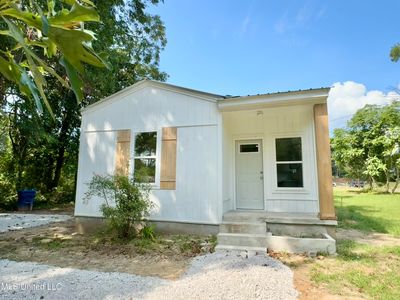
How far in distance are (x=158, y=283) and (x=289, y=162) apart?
4792mm

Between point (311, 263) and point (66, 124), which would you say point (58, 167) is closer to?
point (66, 124)

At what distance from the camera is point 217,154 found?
6.13m

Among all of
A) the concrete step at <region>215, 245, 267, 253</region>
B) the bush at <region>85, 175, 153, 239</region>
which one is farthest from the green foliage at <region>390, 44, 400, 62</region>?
the bush at <region>85, 175, 153, 239</region>

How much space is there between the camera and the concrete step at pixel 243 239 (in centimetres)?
509

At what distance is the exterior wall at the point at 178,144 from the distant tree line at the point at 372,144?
1579cm

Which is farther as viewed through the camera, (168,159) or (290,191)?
(290,191)

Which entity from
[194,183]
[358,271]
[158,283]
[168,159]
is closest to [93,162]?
[168,159]

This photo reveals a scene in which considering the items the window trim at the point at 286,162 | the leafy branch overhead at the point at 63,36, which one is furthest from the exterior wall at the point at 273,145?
the leafy branch overhead at the point at 63,36

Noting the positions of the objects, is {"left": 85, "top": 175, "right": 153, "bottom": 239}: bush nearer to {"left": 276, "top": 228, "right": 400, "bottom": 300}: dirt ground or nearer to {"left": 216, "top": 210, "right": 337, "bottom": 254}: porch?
{"left": 216, "top": 210, "right": 337, "bottom": 254}: porch

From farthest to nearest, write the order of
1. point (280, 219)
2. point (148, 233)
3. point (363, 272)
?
point (148, 233)
point (280, 219)
point (363, 272)

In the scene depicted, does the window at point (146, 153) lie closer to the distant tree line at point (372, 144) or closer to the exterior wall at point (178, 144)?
the exterior wall at point (178, 144)

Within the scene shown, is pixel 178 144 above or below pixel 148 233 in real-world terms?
above

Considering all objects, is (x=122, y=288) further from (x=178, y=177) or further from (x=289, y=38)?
(x=289, y=38)

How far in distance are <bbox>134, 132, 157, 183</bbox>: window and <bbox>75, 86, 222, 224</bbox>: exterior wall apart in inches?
5.5
